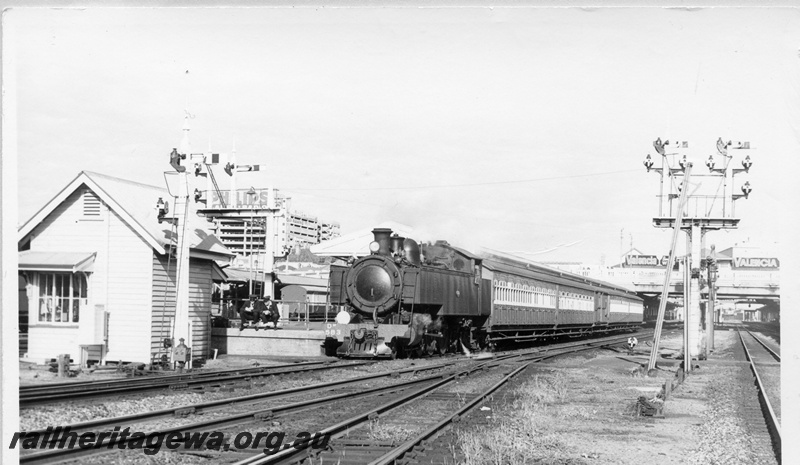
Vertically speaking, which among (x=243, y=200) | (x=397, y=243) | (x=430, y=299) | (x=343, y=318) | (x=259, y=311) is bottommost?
(x=259, y=311)

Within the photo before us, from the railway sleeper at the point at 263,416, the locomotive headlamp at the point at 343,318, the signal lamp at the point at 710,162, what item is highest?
the signal lamp at the point at 710,162

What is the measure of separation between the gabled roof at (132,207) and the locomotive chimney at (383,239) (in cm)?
451

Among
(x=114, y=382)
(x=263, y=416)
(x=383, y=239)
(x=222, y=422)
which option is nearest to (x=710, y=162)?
(x=383, y=239)

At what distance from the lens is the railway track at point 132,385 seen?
1184cm

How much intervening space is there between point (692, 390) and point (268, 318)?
43.0 feet

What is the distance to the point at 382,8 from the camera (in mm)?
9711

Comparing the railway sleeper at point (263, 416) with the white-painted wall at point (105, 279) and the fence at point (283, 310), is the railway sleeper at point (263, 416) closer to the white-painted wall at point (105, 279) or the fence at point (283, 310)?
the white-painted wall at point (105, 279)

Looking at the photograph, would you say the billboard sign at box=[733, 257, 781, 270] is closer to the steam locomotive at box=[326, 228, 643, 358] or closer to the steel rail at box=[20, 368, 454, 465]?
the steam locomotive at box=[326, 228, 643, 358]

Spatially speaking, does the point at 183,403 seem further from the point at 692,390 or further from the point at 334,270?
the point at 692,390

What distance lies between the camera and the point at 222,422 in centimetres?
1029

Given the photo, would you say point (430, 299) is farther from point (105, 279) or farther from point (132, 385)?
point (132, 385)

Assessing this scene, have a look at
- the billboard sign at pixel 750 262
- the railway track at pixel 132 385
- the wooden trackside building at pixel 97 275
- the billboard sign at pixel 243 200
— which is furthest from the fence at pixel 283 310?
the billboard sign at pixel 750 262

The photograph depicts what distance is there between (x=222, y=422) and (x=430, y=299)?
1054cm

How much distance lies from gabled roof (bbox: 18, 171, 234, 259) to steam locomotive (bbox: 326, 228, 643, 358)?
171 inches
